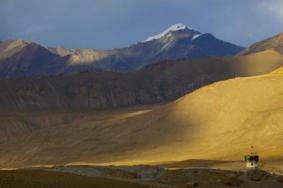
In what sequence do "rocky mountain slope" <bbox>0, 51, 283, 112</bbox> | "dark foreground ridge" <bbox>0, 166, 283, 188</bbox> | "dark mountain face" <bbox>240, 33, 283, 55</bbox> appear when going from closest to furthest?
1. "dark foreground ridge" <bbox>0, 166, 283, 188</bbox>
2. "rocky mountain slope" <bbox>0, 51, 283, 112</bbox>
3. "dark mountain face" <bbox>240, 33, 283, 55</bbox>

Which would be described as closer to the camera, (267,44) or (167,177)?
(167,177)

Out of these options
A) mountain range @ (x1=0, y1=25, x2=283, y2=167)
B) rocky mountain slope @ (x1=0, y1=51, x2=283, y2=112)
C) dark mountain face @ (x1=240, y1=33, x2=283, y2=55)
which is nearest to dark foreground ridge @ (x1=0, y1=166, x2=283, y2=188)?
mountain range @ (x1=0, y1=25, x2=283, y2=167)

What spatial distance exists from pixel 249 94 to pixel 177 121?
27.9 ft

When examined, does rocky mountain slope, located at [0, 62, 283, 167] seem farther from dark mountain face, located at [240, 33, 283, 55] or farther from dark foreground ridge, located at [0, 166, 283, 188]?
dark mountain face, located at [240, 33, 283, 55]

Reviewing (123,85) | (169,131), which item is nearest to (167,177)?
(169,131)

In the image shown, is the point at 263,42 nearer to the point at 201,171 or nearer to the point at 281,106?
the point at 281,106

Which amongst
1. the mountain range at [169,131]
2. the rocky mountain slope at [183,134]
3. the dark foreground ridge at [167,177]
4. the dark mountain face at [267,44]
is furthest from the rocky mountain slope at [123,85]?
the dark foreground ridge at [167,177]

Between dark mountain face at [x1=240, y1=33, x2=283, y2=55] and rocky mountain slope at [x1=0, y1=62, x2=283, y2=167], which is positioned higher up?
dark mountain face at [x1=240, y1=33, x2=283, y2=55]

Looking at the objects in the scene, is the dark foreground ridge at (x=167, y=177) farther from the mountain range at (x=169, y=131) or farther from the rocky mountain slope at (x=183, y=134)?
the rocky mountain slope at (x=183, y=134)

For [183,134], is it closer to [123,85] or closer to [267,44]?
[123,85]

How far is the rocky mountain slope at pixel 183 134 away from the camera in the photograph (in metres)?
55.8

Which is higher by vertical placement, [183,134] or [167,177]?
[183,134]

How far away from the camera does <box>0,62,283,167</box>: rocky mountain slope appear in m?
55.8

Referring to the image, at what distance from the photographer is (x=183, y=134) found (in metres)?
63.7
